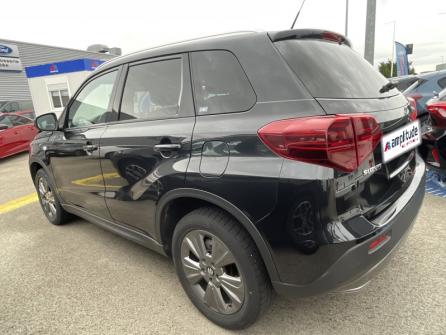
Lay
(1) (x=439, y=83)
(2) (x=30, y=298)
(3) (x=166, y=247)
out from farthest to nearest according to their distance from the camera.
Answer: (1) (x=439, y=83)
(2) (x=30, y=298)
(3) (x=166, y=247)

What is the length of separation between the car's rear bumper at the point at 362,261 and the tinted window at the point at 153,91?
1.28m

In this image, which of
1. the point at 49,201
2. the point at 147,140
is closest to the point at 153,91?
the point at 147,140

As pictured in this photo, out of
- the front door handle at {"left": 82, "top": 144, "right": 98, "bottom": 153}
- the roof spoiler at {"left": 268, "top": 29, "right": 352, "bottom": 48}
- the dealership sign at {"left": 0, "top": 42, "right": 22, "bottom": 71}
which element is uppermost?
the dealership sign at {"left": 0, "top": 42, "right": 22, "bottom": 71}

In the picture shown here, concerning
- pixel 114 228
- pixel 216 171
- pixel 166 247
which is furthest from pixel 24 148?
pixel 216 171

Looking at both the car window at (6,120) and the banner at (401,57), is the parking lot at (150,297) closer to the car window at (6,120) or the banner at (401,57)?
the car window at (6,120)

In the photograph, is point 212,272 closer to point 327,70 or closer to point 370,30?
point 327,70

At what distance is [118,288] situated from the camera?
8.63ft

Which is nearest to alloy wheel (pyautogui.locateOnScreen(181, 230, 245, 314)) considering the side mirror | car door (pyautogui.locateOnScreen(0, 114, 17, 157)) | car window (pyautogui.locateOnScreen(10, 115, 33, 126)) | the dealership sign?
the side mirror

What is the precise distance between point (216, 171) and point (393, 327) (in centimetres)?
141

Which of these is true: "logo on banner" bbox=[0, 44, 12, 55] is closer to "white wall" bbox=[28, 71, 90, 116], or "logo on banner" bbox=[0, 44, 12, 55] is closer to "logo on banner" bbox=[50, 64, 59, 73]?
"white wall" bbox=[28, 71, 90, 116]

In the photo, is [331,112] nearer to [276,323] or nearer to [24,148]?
[276,323]

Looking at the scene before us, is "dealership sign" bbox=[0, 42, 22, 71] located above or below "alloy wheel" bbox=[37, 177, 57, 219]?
above

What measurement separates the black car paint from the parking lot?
1.55 ft

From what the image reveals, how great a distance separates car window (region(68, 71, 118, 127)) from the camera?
2771mm
